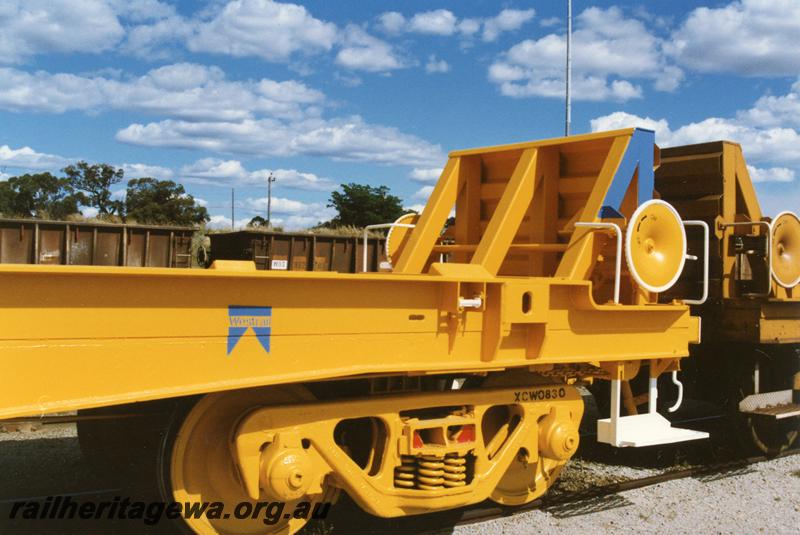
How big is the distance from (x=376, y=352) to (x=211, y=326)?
0.95m

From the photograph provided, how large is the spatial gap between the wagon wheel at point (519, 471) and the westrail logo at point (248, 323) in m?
1.95

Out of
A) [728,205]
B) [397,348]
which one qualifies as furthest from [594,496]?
[728,205]

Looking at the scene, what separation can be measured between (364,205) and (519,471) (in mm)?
37692

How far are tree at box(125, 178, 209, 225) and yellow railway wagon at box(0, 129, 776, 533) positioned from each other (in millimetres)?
38670

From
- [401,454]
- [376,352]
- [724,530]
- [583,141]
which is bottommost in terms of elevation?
[724,530]

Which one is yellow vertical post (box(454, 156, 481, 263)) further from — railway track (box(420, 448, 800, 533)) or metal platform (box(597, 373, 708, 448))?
railway track (box(420, 448, 800, 533))

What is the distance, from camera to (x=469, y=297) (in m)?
4.67

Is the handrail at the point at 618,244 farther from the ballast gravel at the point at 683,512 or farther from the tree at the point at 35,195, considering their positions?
the tree at the point at 35,195

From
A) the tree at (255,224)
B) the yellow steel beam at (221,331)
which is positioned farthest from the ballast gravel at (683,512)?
the tree at (255,224)

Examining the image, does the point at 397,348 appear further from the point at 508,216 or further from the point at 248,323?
the point at 508,216

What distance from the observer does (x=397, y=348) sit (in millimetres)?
4363

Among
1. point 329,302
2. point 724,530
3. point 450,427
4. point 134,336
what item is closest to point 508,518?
point 450,427

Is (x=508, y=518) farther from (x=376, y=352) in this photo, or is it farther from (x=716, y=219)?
(x=716, y=219)

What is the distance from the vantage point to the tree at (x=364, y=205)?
139 ft
